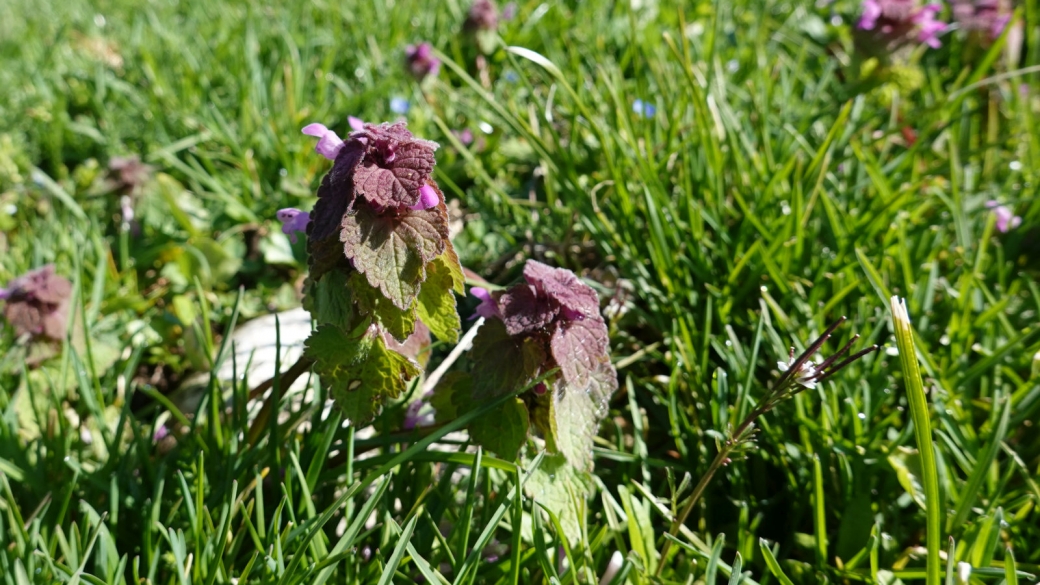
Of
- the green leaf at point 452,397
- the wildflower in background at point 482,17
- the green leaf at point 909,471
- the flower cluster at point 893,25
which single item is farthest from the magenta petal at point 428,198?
the flower cluster at point 893,25

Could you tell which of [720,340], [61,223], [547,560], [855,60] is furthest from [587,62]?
[547,560]

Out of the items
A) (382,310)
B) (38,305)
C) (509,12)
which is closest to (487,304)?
(382,310)

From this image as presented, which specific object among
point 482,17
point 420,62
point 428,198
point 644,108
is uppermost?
point 482,17

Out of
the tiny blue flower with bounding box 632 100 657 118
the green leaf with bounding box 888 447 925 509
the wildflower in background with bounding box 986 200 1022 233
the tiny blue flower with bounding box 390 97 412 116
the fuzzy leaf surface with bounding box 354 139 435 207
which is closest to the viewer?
the fuzzy leaf surface with bounding box 354 139 435 207

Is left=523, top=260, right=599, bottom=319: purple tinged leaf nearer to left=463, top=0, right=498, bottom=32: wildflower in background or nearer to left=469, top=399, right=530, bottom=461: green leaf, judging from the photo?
left=469, top=399, right=530, bottom=461: green leaf

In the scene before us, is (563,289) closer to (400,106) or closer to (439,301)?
(439,301)

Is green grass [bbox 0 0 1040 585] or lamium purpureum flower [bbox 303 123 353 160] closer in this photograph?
lamium purpureum flower [bbox 303 123 353 160]

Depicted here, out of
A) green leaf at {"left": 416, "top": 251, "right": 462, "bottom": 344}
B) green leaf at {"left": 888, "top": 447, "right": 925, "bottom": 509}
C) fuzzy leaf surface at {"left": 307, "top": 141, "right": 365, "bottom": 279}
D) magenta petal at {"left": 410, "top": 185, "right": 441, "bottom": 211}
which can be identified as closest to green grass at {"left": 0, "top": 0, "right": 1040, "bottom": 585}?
green leaf at {"left": 888, "top": 447, "right": 925, "bottom": 509}

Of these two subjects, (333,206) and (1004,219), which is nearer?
(333,206)

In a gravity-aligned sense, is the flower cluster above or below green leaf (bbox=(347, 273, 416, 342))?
above
